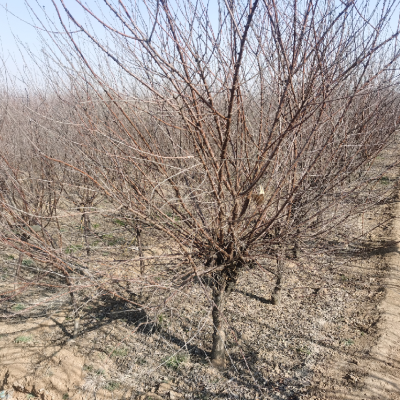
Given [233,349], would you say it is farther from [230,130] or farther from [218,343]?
[230,130]

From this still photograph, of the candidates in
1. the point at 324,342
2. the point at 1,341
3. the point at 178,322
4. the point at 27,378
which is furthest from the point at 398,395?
the point at 1,341

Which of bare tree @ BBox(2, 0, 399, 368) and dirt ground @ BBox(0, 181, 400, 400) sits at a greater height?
bare tree @ BBox(2, 0, 399, 368)

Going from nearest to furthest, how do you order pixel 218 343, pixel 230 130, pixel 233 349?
pixel 230 130
pixel 218 343
pixel 233 349

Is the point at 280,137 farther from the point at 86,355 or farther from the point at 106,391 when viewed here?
the point at 86,355

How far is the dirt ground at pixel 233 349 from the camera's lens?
3.37 metres

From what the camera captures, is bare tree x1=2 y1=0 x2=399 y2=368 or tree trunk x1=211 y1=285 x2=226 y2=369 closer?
bare tree x1=2 y1=0 x2=399 y2=368

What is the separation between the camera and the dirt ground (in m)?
3.37

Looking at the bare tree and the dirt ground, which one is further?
the dirt ground

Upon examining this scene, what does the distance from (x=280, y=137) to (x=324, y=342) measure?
3083 millimetres

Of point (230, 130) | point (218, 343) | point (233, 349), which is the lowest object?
point (233, 349)

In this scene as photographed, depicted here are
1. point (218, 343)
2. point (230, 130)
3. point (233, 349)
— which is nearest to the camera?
point (230, 130)

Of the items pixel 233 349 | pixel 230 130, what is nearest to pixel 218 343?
pixel 233 349

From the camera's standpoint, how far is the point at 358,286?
5.00 m

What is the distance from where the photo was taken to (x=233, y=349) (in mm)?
3957
